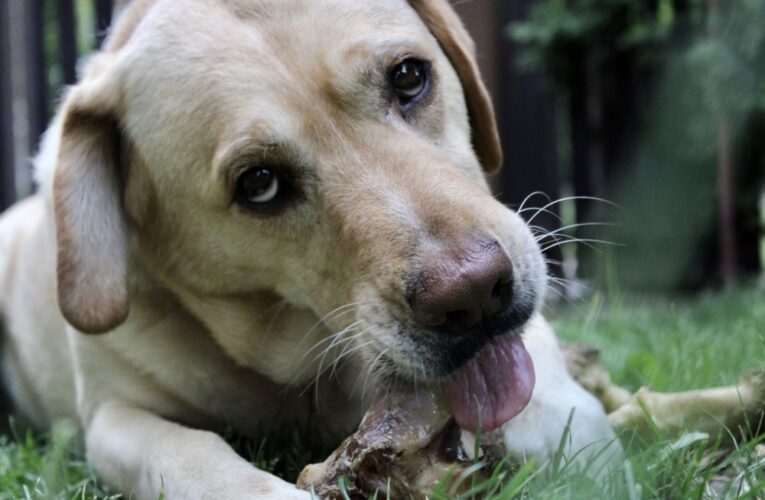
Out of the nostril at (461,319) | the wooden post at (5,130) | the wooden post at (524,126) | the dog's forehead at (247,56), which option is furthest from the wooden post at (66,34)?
the nostril at (461,319)

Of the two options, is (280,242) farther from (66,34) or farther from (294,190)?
(66,34)

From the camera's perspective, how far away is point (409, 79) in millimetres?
2490

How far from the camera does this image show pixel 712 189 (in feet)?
19.0

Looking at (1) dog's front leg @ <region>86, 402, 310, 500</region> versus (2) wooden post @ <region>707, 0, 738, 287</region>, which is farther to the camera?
(2) wooden post @ <region>707, 0, 738, 287</region>

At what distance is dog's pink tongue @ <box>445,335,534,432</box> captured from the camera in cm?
202

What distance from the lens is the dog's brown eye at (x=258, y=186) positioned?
2.33 metres

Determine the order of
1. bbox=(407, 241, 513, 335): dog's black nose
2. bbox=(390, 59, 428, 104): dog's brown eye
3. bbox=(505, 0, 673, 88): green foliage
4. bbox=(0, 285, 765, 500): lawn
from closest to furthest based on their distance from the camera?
bbox=(0, 285, 765, 500): lawn → bbox=(407, 241, 513, 335): dog's black nose → bbox=(390, 59, 428, 104): dog's brown eye → bbox=(505, 0, 673, 88): green foliage

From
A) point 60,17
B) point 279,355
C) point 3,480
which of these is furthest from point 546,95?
point 3,480

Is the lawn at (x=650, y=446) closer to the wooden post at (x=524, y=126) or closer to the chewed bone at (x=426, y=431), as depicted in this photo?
the chewed bone at (x=426, y=431)

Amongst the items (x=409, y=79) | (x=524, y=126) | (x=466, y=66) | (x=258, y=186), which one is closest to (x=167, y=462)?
(x=258, y=186)

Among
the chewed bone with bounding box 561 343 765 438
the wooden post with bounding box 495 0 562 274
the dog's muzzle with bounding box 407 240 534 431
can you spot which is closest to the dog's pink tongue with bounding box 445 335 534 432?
the dog's muzzle with bounding box 407 240 534 431

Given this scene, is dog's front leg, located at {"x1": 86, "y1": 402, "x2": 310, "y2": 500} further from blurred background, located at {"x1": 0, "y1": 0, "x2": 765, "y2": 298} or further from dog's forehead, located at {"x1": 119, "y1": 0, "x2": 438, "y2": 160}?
blurred background, located at {"x1": 0, "y1": 0, "x2": 765, "y2": 298}

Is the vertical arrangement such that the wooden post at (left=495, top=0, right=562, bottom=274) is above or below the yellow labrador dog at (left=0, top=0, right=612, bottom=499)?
below

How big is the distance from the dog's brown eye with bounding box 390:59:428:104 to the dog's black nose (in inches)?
26.2
